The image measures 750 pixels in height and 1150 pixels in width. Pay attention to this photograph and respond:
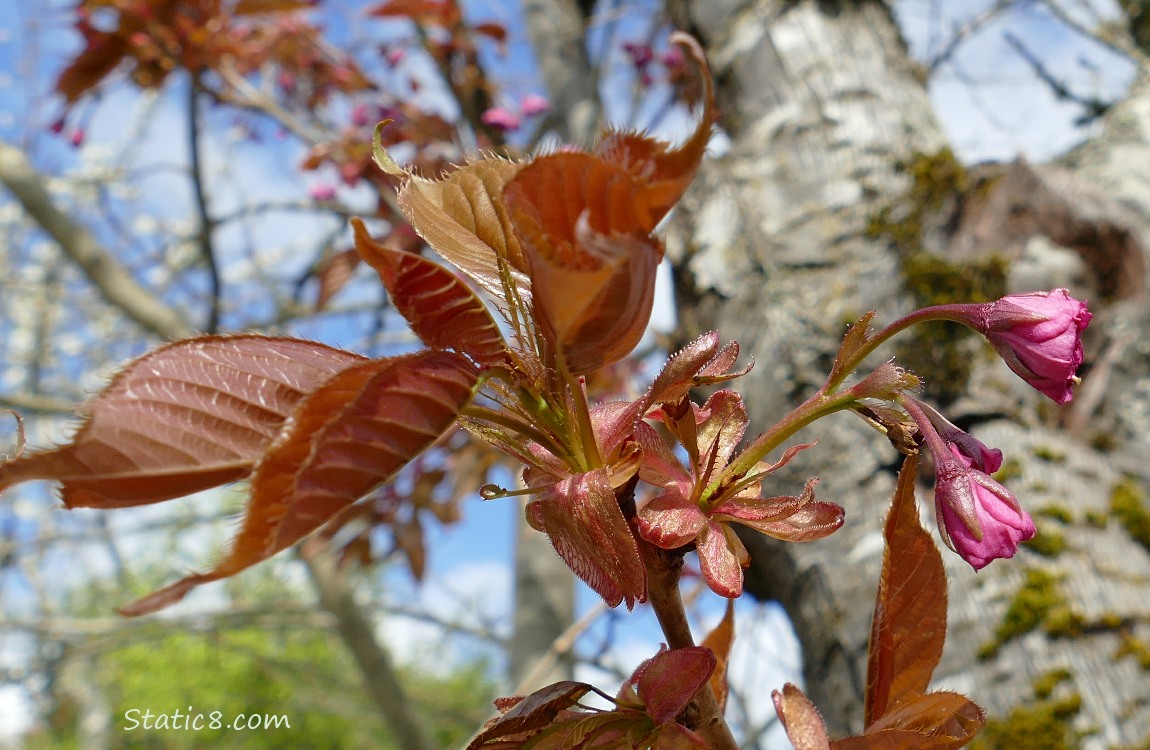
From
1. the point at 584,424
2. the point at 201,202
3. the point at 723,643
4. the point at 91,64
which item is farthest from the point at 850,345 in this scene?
Answer: the point at 91,64

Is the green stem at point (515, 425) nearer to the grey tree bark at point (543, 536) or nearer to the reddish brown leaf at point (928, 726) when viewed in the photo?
the reddish brown leaf at point (928, 726)

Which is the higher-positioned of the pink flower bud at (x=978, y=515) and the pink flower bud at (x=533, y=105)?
the pink flower bud at (x=533, y=105)

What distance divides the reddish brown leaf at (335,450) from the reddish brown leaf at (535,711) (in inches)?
5.6

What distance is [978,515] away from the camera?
1.38 ft

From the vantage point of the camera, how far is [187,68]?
199cm

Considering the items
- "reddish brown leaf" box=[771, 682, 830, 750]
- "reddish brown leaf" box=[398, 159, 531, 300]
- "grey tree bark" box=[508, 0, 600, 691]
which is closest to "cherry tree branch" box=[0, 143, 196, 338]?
"grey tree bark" box=[508, 0, 600, 691]

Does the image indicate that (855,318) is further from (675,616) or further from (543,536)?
(543,536)

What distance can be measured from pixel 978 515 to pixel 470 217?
0.30 m

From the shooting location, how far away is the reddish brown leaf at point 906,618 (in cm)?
45

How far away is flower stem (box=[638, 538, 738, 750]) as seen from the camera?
1.36ft

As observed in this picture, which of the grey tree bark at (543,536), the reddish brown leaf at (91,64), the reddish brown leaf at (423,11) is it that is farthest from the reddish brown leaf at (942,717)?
the reddish brown leaf at (91,64)

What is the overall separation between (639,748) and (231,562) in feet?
0.78

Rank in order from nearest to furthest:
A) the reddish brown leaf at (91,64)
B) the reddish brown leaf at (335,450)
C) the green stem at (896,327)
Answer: the reddish brown leaf at (335,450)
the green stem at (896,327)
the reddish brown leaf at (91,64)

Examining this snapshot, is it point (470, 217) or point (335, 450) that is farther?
point (470, 217)
